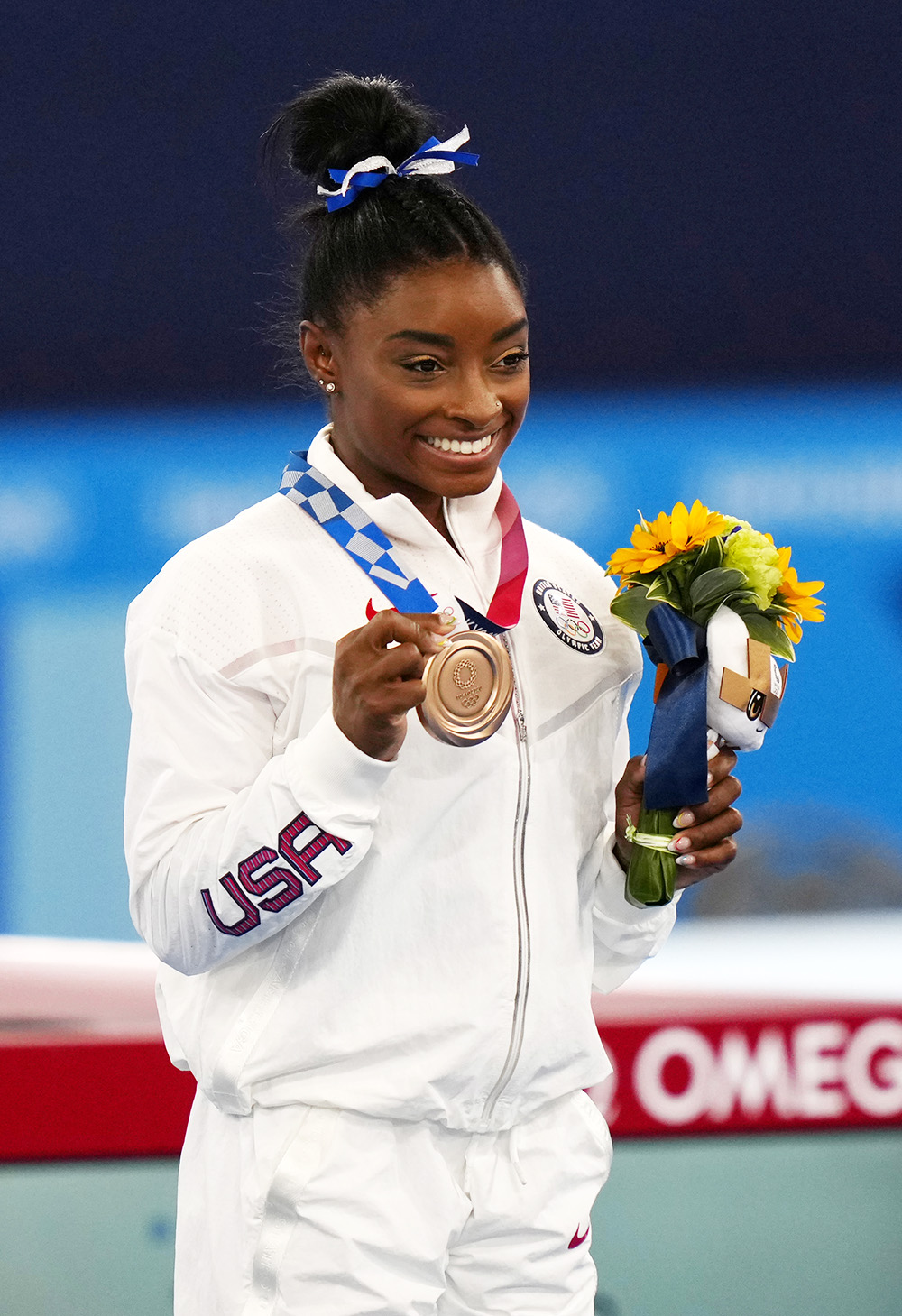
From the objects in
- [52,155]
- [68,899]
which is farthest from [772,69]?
[68,899]

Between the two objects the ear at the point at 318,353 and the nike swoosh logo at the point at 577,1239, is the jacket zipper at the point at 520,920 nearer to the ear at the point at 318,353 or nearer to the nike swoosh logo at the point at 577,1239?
the nike swoosh logo at the point at 577,1239

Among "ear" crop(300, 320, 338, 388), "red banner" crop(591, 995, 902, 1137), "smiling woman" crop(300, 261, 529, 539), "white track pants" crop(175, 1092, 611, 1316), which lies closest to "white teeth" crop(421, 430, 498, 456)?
"smiling woman" crop(300, 261, 529, 539)

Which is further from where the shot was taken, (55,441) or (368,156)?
(55,441)

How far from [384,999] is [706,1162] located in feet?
5.05

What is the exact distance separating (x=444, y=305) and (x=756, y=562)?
15.9 inches

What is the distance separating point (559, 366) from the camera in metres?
2.71

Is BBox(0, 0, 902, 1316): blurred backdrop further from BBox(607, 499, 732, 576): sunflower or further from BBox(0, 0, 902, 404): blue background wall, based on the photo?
BBox(607, 499, 732, 576): sunflower

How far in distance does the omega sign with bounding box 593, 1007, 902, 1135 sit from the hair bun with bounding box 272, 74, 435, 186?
66.2 inches

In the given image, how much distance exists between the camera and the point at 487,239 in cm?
147

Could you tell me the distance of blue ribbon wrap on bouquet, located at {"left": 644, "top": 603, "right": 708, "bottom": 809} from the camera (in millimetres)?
1462

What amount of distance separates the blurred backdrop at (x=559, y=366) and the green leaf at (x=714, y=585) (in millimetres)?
1201

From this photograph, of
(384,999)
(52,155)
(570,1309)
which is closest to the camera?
(384,999)

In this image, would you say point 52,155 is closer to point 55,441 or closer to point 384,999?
point 55,441

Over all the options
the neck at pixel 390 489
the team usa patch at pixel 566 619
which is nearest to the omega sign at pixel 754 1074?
the team usa patch at pixel 566 619
